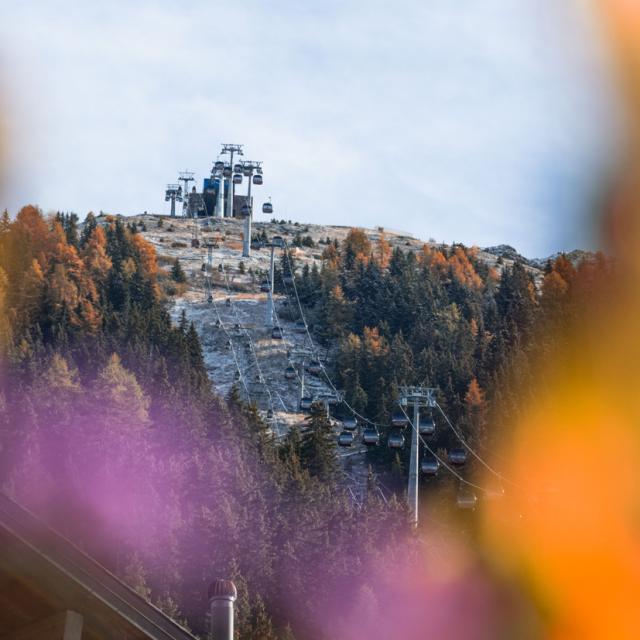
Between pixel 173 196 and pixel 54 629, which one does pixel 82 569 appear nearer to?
pixel 54 629

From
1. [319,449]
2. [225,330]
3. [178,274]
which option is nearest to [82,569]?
[319,449]

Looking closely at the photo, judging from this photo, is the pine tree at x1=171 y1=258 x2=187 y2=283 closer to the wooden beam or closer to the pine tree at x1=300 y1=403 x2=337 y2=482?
the pine tree at x1=300 y1=403 x2=337 y2=482

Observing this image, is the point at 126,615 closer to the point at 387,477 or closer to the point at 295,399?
the point at 387,477

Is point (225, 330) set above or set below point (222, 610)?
below

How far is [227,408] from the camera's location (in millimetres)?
94500

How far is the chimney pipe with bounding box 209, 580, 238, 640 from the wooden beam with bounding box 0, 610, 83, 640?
317cm

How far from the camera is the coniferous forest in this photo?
222 ft

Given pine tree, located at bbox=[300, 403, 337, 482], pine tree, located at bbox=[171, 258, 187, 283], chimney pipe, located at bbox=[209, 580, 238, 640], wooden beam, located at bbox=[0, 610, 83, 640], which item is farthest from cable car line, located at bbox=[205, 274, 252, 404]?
wooden beam, located at bbox=[0, 610, 83, 640]

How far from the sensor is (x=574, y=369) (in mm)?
120125

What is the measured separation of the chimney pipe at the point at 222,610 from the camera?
13164mm

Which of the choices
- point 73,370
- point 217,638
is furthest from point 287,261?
point 217,638

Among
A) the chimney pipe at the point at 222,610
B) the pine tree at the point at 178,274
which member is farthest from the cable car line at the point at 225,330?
the chimney pipe at the point at 222,610

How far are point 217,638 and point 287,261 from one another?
138212 millimetres

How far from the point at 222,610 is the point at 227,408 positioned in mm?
81181
